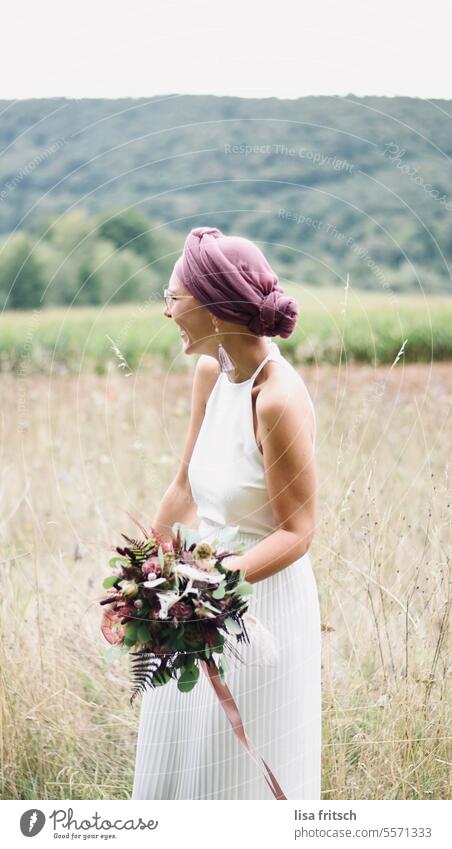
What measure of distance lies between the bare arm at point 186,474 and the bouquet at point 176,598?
29cm

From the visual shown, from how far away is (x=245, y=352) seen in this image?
82.7 inches

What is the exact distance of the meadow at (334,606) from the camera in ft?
8.70

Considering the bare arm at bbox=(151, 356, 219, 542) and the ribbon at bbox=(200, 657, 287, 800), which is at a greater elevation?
the bare arm at bbox=(151, 356, 219, 542)

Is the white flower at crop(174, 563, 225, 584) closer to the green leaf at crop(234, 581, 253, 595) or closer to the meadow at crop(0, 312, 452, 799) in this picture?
the green leaf at crop(234, 581, 253, 595)

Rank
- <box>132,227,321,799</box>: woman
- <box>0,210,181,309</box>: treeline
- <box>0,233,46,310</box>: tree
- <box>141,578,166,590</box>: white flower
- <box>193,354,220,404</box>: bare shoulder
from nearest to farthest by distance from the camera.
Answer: <box>141,578,166,590</box>: white flower < <box>132,227,321,799</box>: woman < <box>193,354,220,404</box>: bare shoulder < <box>0,210,181,309</box>: treeline < <box>0,233,46,310</box>: tree

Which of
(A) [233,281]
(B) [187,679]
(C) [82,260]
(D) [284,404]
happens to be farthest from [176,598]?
(C) [82,260]

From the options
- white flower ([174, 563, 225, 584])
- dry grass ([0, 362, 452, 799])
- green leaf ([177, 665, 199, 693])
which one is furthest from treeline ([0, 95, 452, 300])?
green leaf ([177, 665, 199, 693])

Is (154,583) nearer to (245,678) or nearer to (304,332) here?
(245,678)

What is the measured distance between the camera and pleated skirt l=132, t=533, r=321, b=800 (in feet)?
6.93

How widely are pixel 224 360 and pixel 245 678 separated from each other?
2.44 ft

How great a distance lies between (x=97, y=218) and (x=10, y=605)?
1927mm

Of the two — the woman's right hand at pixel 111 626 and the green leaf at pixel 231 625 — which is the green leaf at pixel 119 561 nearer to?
the woman's right hand at pixel 111 626

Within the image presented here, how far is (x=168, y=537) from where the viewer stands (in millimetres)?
2311

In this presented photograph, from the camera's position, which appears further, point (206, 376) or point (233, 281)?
point (206, 376)
